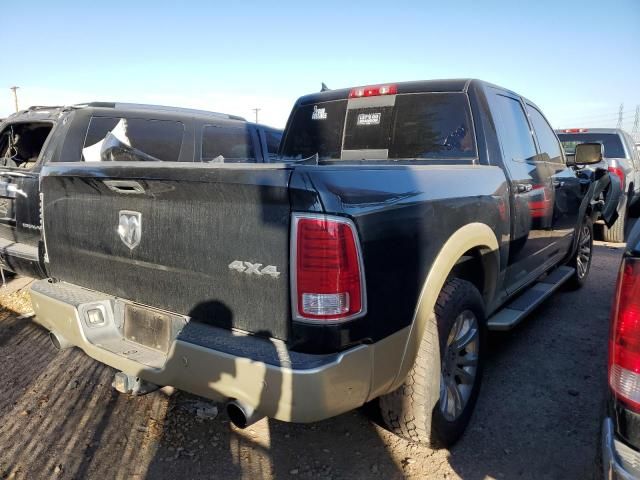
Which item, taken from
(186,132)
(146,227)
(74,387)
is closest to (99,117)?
(186,132)

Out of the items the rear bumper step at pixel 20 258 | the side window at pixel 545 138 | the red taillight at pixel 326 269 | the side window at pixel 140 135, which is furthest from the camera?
the side window at pixel 140 135

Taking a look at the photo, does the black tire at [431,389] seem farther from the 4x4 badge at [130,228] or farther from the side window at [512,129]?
the 4x4 badge at [130,228]

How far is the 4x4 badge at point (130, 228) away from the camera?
2.40m

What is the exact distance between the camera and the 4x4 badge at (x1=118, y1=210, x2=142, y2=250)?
2404 millimetres

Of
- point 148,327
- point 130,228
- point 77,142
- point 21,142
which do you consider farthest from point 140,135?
point 148,327

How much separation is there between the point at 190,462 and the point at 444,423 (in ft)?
4.39

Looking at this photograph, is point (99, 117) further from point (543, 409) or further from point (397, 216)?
point (543, 409)

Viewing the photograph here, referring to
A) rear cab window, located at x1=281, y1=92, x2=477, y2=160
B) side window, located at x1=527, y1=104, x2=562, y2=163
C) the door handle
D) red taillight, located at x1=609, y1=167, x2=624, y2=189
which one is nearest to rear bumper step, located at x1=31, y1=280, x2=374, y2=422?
rear cab window, located at x1=281, y1=92, x2=477, y2=160

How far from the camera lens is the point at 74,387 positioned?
3.44m

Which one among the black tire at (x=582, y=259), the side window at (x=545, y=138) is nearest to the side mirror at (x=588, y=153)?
the side window at (x=545, y=138)

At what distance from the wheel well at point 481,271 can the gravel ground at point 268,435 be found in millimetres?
736

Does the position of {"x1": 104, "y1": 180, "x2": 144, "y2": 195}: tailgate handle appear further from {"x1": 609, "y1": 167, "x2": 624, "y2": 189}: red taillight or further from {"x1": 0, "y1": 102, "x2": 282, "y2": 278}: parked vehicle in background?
{"x1": 609, "y1": 167, "x2": 624, "y2": 189}: red taillight

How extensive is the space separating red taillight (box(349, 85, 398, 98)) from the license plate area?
7.38 feet

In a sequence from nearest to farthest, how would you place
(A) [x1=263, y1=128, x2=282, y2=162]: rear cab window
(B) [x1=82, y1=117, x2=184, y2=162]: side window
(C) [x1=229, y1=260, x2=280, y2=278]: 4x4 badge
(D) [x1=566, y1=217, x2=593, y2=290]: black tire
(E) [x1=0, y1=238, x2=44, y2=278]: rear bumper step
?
(C) [x1=229, y1=260, x2=280, y2=278]: 4x4 badge
(E) [x1=0, y1=238, x2=44, y2=278]: rear bumper step
(B) [x1=82, y1=117, x2=184, y2=162]: side window
(D) [x1=566, y1=217, x2=593, y2=290]: black tire
(A) [x1=263, y1=128, x2=282, y2=162]: rear cab window
